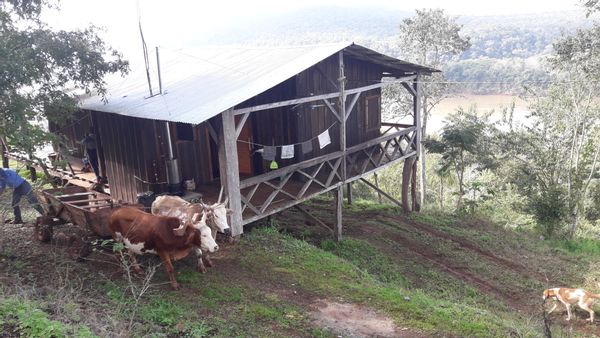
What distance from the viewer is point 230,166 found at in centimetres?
904

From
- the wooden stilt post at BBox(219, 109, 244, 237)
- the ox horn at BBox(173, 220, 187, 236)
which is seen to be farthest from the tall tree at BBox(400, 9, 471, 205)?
the ox horn at BBox(173, 220, 187, 236)

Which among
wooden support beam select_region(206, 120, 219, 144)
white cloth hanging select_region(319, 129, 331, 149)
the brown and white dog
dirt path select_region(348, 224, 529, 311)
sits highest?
wooden support beam select_region(206, 120, 219, 144)

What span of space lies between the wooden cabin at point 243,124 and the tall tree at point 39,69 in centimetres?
105

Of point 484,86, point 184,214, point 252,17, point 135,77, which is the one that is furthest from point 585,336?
point 252,17

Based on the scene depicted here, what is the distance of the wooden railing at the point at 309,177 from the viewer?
33.3ft

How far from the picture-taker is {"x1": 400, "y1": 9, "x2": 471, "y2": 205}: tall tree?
24875 millimetres

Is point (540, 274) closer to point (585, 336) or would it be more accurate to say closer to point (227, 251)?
point (585, 336)

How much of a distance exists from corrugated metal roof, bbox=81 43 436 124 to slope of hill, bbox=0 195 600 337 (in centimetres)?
287

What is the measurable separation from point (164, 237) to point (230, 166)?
7.04 ft

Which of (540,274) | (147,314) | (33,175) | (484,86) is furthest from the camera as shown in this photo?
(484,86)

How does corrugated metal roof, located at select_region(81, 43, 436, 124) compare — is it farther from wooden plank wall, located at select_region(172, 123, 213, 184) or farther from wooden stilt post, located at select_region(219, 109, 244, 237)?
wooden plank wall, located at select_region(172, 123, 213, 184)

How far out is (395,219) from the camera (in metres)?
15.8

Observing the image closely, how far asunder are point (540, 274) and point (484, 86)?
29907 millimetres

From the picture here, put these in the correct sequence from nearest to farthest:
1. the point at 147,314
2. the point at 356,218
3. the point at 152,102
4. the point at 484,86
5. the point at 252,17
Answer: the point at 147,314 → the point at 152,102 → the point at 356,218 → the point at 484,86 → the point at 252,17
